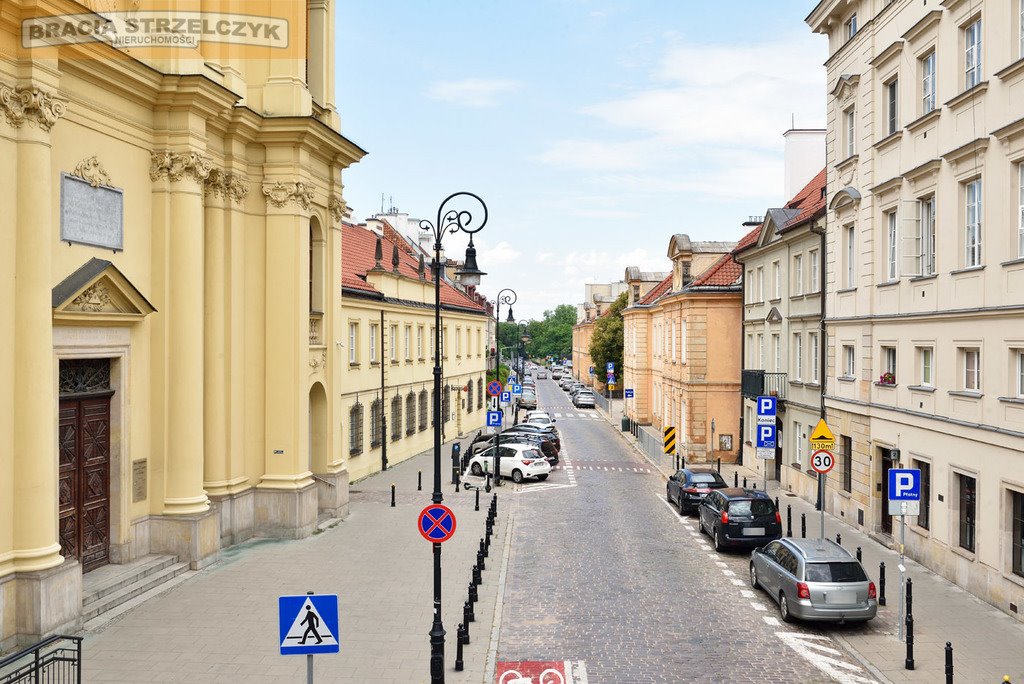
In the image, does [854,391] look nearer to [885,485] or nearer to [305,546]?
[885,485]

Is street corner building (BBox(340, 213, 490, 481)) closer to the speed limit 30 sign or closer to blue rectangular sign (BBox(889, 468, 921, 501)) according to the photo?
the speed limit 30 sign

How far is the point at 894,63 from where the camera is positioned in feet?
64.4

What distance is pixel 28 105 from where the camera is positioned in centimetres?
1211

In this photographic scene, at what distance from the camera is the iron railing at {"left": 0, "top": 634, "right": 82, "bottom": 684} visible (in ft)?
30.8

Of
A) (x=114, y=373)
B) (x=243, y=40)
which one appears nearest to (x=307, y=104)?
(x=243, y=40)

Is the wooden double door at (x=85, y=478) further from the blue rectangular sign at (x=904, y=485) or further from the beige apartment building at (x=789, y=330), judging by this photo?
the beige apartment building at (x=789, y=330)

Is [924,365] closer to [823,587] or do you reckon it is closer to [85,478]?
[823,587]

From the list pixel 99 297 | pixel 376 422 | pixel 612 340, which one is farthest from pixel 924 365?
pixel 612 340

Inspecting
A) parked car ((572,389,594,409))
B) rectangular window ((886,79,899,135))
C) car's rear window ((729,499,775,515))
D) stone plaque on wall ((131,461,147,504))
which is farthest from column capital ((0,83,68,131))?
parked car ((572,389,594,409))

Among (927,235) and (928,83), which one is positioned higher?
(928,83)

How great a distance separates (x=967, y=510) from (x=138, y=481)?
53.9 feet

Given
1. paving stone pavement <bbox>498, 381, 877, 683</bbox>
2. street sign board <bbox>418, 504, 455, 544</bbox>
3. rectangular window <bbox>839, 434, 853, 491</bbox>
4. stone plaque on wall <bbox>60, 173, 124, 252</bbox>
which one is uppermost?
stone plaque on wall <bbox>60, 173, 124, 252</bbox>

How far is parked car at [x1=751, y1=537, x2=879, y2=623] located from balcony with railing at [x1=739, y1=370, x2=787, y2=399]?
15600mm

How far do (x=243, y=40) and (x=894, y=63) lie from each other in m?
15.3
